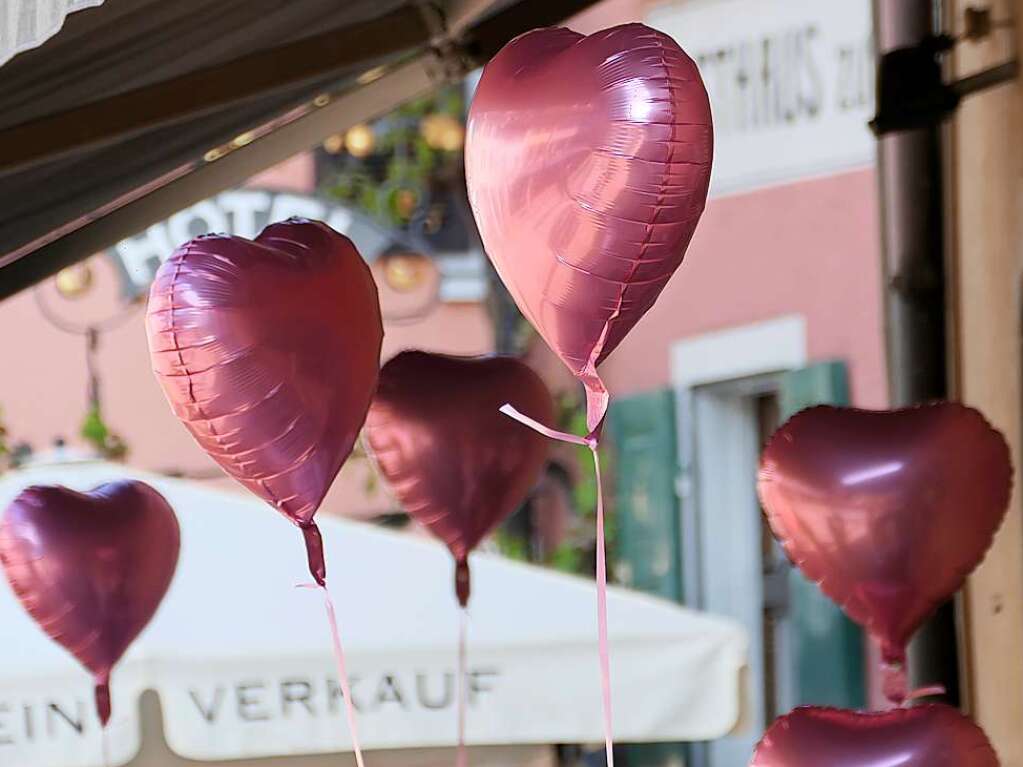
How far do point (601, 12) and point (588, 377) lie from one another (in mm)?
6635

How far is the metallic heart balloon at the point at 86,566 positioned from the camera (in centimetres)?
337

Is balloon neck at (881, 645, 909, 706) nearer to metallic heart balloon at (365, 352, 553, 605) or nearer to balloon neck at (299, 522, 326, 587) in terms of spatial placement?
metallic heart balloon at (365, 352, 553, 605)

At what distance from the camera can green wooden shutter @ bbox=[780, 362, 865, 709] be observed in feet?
22.3

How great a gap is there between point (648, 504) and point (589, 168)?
5.96 meters

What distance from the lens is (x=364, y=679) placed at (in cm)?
427

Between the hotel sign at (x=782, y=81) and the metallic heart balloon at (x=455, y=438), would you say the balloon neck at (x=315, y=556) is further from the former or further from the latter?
the hotel sign at (x=782, y=81)

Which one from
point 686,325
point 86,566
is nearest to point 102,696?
point 86,566

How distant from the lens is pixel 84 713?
13.7 feet

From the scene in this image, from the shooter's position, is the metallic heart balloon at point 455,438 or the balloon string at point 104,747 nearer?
the metallic heart balloon at point 455,438

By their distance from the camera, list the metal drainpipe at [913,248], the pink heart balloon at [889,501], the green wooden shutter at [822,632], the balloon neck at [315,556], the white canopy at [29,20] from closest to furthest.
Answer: the white canopy at [29,20] → the balloon neck at [315,556] → the pink heart balloon at [889,501] → the metal drainpipe at [913,248] → the green wooden shutter at [822,632]

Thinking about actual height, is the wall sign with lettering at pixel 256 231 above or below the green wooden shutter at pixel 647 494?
above

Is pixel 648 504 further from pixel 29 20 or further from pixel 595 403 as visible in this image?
pixel 29 20

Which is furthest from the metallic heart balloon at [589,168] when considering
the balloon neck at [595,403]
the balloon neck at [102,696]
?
the balloon neck at [102,696]

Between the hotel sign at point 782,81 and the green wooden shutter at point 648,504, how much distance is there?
99 cm
